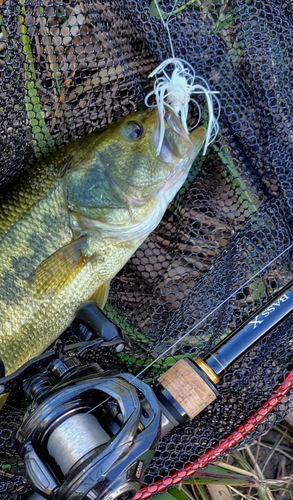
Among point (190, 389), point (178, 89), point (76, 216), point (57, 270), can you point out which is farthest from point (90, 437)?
point (178, 89)

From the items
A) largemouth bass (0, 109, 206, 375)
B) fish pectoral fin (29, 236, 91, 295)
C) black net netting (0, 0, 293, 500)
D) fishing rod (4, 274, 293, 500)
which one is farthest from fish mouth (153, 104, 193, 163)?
fishing rod (4, 274, 293, 500)

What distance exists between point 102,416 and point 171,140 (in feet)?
3.52

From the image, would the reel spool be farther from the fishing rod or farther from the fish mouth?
the fish mouth

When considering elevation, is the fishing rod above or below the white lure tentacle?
below

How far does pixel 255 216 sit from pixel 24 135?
1.03 m

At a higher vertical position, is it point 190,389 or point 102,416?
point 102,416

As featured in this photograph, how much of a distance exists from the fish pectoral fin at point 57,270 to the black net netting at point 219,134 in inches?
15.7

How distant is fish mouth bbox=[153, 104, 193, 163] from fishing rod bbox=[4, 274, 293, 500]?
71cm

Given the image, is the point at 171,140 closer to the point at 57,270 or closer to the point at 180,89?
the point at 180,89

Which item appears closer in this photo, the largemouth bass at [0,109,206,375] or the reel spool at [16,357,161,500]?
the reel spool at [16,357,161,500]

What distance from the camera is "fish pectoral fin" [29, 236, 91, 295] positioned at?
1967 mm

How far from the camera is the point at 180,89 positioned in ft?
6.72

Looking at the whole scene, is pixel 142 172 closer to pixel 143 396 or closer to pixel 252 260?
pixel 252 260

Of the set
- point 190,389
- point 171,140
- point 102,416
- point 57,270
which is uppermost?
point 171,140
